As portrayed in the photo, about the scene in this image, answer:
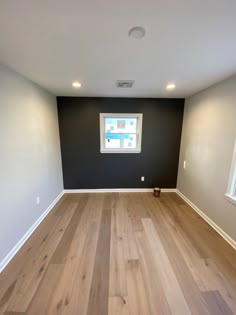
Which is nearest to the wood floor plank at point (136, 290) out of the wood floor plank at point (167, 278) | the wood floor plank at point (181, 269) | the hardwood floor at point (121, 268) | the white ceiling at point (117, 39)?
the hardwood floor at point (121, 268)

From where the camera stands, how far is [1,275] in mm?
1636

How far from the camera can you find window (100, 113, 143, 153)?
3.59 metres

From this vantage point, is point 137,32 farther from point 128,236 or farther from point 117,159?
point 117,159

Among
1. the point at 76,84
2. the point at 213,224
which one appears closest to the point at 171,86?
the point at 76,84

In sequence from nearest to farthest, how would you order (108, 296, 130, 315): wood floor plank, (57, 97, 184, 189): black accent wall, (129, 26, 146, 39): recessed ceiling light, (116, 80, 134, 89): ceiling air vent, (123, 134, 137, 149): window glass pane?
1. (129, 26, 146, 39): recessed ceiling light
2. (108, 296, 130, 315): wood floor plank
3. (116, 80, 134, 89): ceiling air vent
4. (57, 97, 184, 189): black accent wall
5. (123, 134, 137, 149): window glass pane

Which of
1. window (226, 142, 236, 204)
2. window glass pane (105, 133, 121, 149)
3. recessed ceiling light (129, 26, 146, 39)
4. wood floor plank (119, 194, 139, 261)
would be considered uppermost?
recessed ceiling light (129, 26, 146, 39)

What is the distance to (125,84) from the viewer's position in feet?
8.23

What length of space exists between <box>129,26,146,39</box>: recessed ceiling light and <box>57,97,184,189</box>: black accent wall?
2249mm

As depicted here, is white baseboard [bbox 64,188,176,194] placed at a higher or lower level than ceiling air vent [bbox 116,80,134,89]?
lower

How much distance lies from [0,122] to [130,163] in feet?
8.83

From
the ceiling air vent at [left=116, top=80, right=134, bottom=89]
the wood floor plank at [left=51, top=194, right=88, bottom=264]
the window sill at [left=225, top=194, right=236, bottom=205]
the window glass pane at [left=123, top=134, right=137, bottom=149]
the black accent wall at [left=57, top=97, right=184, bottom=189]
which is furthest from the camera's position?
the window glass pane at [left=123, top=134, right=137, bottom=149]

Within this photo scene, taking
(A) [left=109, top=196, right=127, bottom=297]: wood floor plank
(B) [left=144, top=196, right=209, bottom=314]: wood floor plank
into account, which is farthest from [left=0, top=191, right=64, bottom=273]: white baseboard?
(B) [left=144, top=196, right=209, bottom=314]: wood floor plank

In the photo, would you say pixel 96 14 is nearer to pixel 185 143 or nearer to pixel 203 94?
pixel 203 94

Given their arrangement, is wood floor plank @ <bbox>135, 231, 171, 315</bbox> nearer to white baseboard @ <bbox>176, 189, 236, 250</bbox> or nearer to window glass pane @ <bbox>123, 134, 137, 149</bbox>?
white baseboard @ <bbox>176, 189, 236, 250</bbox>
